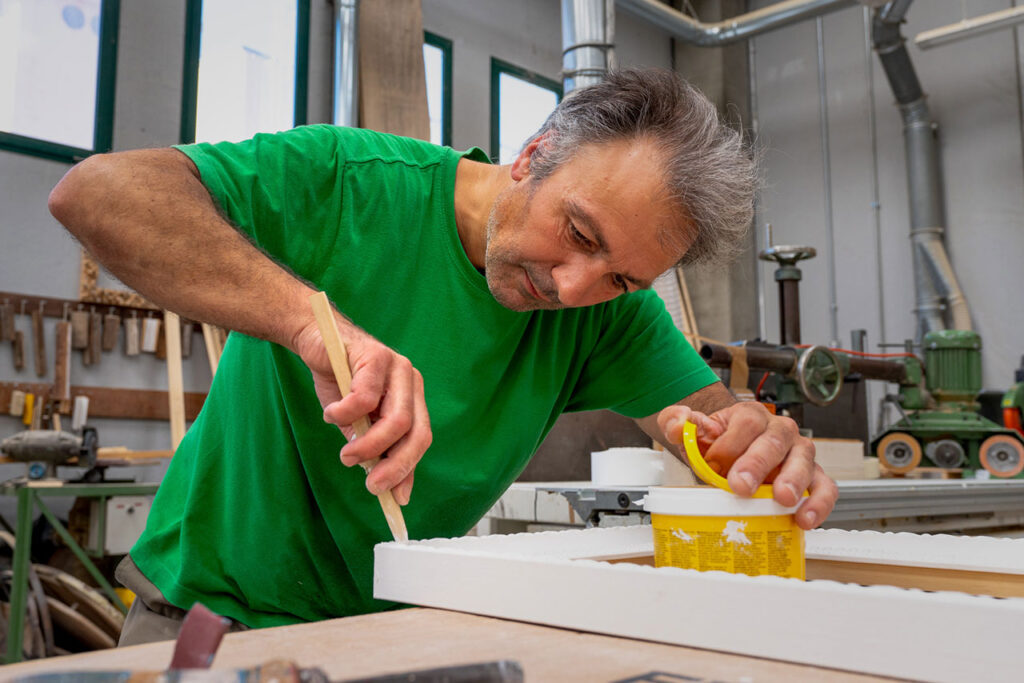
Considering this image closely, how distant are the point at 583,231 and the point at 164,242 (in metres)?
0.47

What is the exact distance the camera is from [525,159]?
3.70 ft

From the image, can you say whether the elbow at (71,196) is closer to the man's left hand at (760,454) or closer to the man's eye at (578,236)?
the man's eye at (578,236)

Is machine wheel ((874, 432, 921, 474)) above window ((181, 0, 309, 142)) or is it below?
below

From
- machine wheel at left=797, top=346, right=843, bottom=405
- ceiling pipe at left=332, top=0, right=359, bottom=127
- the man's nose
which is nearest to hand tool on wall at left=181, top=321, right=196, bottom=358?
ceiling pipe at left=332, top=0, right=359, bottom=127

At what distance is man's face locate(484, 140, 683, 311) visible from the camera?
100cm

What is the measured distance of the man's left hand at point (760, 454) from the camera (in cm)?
76

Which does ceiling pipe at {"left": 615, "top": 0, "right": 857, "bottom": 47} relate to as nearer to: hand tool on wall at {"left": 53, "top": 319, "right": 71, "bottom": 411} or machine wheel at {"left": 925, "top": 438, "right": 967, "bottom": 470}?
machine wheel at {"left": 925, "top": 438, "right": 967, "bottom": 470}

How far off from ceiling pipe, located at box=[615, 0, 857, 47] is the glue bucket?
4226 mm

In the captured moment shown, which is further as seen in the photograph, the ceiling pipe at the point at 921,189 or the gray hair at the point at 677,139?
the ceiling pipe at the point at 921,189

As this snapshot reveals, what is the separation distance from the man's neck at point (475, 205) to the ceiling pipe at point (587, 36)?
80.9 inches

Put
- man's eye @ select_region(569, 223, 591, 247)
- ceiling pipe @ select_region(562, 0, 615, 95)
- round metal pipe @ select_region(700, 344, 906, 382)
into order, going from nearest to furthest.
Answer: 1. man's eye @ select_region(569, 223, 591, 247)
2. round metal pipe @ select_region(700, 344, 906, 382)
3. ceiling pipe @ select_region(562, 0, 615, 95)

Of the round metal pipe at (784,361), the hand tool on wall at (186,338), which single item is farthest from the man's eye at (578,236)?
the hand tool on wall at (186,338)

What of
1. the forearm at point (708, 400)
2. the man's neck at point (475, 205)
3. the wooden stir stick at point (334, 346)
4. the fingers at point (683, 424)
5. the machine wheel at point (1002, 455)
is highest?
the man's neck at point (475, 205)

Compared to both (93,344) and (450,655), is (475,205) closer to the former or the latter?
(450,655)
